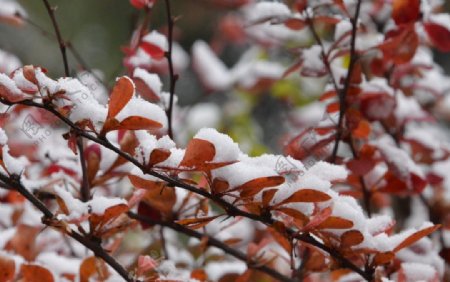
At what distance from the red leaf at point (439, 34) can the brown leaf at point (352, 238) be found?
1.73ft

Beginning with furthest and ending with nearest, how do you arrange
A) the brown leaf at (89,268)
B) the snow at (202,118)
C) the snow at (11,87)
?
the snow at (202,118)
the brown leaf at (89,268)
the snow at (11,87)

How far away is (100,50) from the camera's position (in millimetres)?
5184

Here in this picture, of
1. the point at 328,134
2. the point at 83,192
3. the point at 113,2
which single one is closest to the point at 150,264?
the point at 83,192

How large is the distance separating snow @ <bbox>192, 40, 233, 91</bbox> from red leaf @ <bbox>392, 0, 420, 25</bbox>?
40.5 inches

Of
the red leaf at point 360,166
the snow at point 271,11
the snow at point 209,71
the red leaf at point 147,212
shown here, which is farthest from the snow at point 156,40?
the snow at point 209,71

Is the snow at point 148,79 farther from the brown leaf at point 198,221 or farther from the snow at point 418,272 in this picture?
Answer: the snow at point 418,272

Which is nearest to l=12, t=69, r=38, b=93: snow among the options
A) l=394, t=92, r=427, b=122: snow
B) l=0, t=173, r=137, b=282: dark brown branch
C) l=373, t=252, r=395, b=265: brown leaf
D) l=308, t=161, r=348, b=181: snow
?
l=0, t=173, r=137, b=282: dark brown branch

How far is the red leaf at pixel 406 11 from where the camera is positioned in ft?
3.55

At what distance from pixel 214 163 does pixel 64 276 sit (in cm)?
46

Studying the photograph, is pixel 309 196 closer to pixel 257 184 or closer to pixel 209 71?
pixel 257 184

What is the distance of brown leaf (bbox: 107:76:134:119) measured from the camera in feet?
2.40

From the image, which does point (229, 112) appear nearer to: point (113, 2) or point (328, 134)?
point (328, 134)

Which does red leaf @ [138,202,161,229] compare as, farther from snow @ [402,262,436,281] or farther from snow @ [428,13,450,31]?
snow @ [428,13,450,31]

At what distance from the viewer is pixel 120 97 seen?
0.73 metres
